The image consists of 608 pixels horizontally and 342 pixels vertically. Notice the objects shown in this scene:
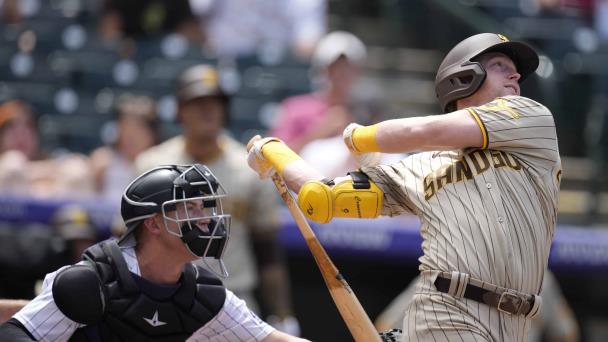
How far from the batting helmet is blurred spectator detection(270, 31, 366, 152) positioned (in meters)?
3.61

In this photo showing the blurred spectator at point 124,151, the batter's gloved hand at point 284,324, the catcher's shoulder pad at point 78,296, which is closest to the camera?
the catcher's shoulder pad at point 78,296

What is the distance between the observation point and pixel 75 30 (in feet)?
35.9

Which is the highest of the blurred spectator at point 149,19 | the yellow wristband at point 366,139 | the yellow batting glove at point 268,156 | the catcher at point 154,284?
the blurred spectator at point 149,19

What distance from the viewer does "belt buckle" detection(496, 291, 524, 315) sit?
11.7 feet

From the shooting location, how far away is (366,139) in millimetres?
3656

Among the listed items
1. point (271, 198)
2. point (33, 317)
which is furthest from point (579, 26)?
point (33, 317)

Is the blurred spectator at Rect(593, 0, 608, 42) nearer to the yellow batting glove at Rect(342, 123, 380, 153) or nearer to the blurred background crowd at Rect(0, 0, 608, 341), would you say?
the blurred background crowd at Rect(0, 0, 608, 341)

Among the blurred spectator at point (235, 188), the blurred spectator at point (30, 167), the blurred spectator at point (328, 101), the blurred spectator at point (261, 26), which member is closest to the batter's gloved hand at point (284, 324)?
the blurred spectator at point (235, 188)

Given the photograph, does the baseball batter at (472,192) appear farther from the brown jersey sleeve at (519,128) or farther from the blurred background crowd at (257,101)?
the blurred background crowd at (257,101)

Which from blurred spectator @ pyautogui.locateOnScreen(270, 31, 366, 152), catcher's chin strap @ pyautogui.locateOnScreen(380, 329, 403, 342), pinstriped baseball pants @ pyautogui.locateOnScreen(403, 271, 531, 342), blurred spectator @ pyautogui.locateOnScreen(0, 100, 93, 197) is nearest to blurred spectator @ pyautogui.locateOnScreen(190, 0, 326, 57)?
blurred spectator @ pyautogui.locateOnScreen(270, 31, 366, 152)

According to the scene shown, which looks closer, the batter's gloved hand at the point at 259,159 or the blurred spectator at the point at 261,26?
the batter's gloved hand at the point at 259,159

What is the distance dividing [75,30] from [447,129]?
7936mm

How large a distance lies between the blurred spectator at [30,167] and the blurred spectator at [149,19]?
223cm

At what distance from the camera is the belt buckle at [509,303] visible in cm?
356
